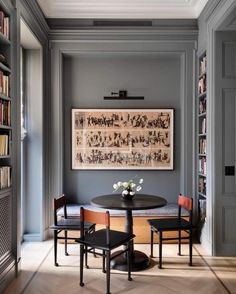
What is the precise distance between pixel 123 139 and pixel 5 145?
220 centimetres

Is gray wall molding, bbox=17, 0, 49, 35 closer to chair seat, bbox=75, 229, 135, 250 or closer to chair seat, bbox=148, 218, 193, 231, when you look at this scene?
chair seat, bbox=75, 229, 135, 250

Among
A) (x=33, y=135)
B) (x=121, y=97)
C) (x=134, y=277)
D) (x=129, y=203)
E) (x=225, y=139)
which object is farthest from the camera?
(x=121, y=97)

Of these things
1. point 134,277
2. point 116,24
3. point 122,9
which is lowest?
point 134,277

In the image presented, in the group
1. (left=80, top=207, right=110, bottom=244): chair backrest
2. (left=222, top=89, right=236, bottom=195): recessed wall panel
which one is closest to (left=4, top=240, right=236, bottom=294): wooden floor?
(left=80, top=207, right=110, bottom=244): chair backrest

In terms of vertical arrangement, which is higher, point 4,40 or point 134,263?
point 4,40

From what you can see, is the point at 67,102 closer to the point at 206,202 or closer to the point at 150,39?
the point at 150,39

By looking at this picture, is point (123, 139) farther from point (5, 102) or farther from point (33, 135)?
point (5, 102)

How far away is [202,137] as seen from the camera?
15.4 ft

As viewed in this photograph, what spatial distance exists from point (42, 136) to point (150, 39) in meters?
2.22

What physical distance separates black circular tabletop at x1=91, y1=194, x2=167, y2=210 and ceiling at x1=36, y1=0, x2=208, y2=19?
2761 mm

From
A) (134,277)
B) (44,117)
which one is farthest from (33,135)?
(134,277)

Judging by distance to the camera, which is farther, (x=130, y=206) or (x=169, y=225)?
(x=169, y=225)

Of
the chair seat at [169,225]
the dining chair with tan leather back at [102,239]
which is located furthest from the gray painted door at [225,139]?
the dining chair with tan leather back at [102,239]

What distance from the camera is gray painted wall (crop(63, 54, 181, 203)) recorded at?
498cm
